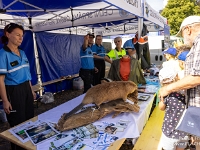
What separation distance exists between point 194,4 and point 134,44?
17529mm

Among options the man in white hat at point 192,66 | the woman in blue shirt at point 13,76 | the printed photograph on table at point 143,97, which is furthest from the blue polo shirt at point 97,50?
the man in white hat at point 192,66

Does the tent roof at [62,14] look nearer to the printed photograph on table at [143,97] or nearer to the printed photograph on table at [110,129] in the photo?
the printed photograph on table at [143,97]

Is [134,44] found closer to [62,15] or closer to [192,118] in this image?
[62,15]

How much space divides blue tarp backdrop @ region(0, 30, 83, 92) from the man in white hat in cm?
429

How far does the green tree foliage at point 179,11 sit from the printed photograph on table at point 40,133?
17.7 m

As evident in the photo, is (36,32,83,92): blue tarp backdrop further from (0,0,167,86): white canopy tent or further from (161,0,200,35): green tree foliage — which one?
(161,0,200,35): green tree foliage

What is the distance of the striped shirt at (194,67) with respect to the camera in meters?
1.12

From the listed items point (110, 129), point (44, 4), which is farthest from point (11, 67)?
point (44, 4)

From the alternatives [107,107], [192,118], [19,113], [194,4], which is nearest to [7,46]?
[19,113]

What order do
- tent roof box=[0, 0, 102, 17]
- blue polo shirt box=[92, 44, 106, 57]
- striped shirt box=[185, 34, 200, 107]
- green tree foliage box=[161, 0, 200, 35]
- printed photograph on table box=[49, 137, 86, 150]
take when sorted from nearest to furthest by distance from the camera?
1. striped shirt box=[185, 34, 200, 107]
2. printed photograph on table box=[49, 137, 86, 150]
3. tent roof box=[0, 0, 102, 17]
4. blue polo shirt box=[92, 44, 106, 57]
5. green tree foliage box=[161, 0, 200, 35]

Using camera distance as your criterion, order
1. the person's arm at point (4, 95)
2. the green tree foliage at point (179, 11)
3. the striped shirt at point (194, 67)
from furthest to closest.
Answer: the green tree foliage at point (179, 11) < the person's arm at point (4, 95) < the striped shirt at point (194, 67)

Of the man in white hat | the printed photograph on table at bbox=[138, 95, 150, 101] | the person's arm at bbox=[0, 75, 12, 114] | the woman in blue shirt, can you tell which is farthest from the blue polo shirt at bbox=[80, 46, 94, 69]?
the man in white hat

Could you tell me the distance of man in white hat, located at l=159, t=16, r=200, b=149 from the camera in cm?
113

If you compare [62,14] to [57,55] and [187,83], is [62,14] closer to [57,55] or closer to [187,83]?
[57,55]
